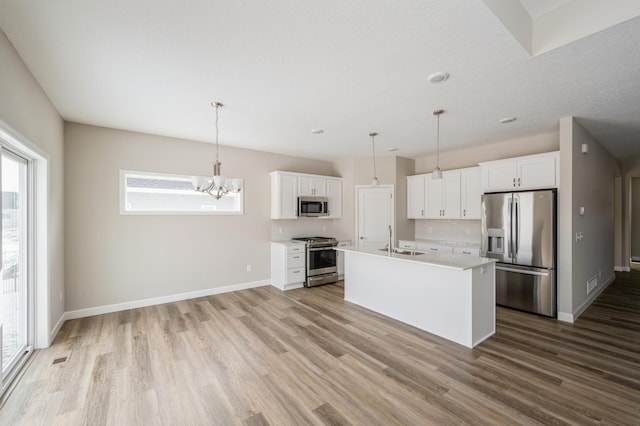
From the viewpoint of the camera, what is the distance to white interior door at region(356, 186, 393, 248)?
5.88 meters

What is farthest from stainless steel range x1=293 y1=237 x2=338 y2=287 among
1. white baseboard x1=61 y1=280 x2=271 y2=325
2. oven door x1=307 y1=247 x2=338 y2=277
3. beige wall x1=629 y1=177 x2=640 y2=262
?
beige wall x1=629 y1=177 x2=640 y2=262

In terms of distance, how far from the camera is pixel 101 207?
404 cm

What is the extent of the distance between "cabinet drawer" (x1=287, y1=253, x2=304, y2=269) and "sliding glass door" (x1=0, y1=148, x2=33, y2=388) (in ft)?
11.0

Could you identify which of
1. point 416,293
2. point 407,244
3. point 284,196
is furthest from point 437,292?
point 284,196

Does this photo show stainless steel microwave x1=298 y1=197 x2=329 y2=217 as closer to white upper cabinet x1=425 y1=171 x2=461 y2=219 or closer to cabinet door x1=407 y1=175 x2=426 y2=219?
cabinet door x1=407 y1=175 x2=426 y2=219

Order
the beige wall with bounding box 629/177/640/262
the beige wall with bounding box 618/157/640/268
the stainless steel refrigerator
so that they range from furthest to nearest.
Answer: the beige wall with bounding box 629/177/640/262 < the beige wall with bounding box 618/157/640/268 < the stainless steel refrigerator

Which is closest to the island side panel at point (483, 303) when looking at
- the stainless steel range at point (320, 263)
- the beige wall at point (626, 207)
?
the stainless steel range at point (320, 263)

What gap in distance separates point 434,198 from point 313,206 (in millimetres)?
2439

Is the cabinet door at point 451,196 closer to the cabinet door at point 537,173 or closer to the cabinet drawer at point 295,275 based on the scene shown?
the cabinet door at point 537,173

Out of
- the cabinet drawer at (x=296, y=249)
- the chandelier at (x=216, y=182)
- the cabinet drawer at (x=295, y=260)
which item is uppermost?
the chandelier at (x=216, y=182)

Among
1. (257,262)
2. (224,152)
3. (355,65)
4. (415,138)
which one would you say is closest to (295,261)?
(257,262)

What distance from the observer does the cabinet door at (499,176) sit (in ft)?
14.0

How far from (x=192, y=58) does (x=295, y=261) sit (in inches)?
148

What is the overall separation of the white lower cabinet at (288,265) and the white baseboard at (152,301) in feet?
1.47
